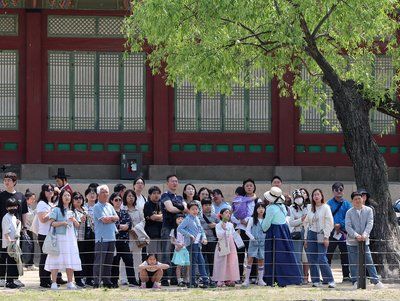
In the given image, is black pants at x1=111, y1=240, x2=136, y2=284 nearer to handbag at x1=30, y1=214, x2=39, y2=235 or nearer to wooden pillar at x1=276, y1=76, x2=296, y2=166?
handbag at x1=30, y1=214, x2=39, y2=235

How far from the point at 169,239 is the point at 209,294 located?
2.02 m

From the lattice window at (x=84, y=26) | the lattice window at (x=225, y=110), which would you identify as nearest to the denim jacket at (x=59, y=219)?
the lattice window at (x=225, y=110)

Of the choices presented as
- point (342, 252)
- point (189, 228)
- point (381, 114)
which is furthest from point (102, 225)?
point (381, 114)

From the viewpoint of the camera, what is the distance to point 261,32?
26.0 meters

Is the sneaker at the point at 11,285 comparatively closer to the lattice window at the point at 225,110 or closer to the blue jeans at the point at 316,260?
the blue jeans at the point at 316,260

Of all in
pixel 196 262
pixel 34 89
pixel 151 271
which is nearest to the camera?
pixel 151 271

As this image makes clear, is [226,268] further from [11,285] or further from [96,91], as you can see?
[96,91]

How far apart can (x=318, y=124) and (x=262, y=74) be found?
6.16ft

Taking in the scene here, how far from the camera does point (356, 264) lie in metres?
24.6

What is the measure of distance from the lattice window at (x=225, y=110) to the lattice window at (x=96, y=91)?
98 cm

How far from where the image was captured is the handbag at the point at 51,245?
23.7 meters

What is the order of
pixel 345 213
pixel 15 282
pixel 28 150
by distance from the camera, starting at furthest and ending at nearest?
pixel 28 150 → pixel 345 213 → pixel 15 282

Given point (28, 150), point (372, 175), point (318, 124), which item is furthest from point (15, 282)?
point (318, 124)

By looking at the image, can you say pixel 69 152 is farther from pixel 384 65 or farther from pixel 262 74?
pixel 384 65
